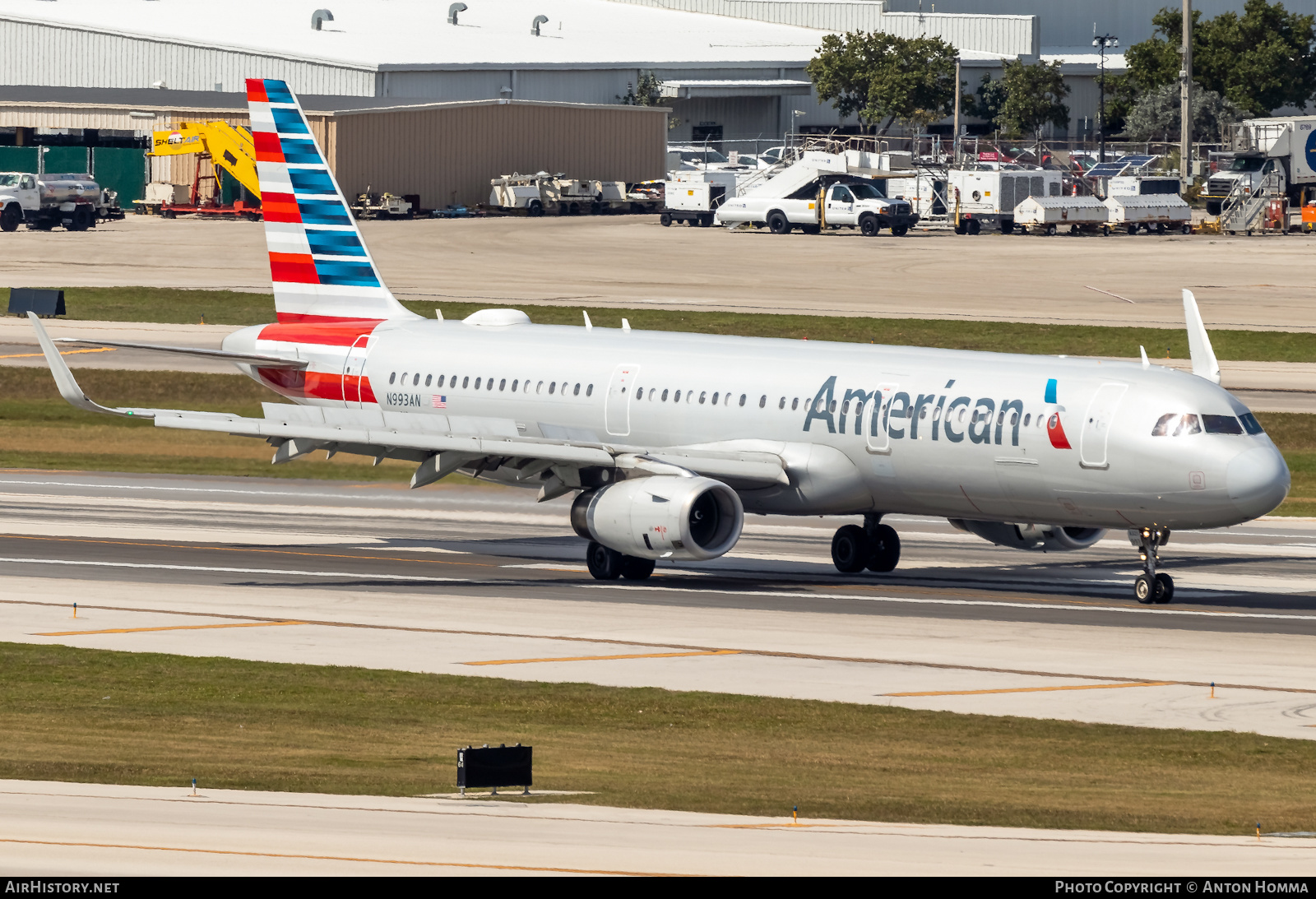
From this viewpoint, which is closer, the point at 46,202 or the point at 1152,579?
the point at 1152,579

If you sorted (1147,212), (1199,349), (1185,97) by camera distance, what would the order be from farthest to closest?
(1185,97) < (1147,212) < (1199,349)

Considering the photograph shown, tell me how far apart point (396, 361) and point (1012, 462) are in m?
14.2

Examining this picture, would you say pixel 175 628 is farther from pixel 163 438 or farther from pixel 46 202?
pixel 46 202

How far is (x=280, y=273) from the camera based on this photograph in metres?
46.8

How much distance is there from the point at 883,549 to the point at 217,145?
3651 inches

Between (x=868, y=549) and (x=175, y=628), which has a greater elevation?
(x=868, y=549)

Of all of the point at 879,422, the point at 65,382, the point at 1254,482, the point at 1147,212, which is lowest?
the point at 1254,482

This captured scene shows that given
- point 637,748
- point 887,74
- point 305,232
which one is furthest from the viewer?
point 887,74

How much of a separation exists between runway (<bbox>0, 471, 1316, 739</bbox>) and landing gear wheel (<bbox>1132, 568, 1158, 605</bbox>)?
1.01 feet

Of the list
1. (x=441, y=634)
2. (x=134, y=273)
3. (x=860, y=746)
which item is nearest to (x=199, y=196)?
(x=134, y=273)

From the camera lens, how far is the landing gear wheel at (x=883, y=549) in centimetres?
4112


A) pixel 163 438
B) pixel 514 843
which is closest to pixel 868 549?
pixel 514 843

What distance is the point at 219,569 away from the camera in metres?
41.0

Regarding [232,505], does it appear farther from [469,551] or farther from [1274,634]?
[1274,634]
